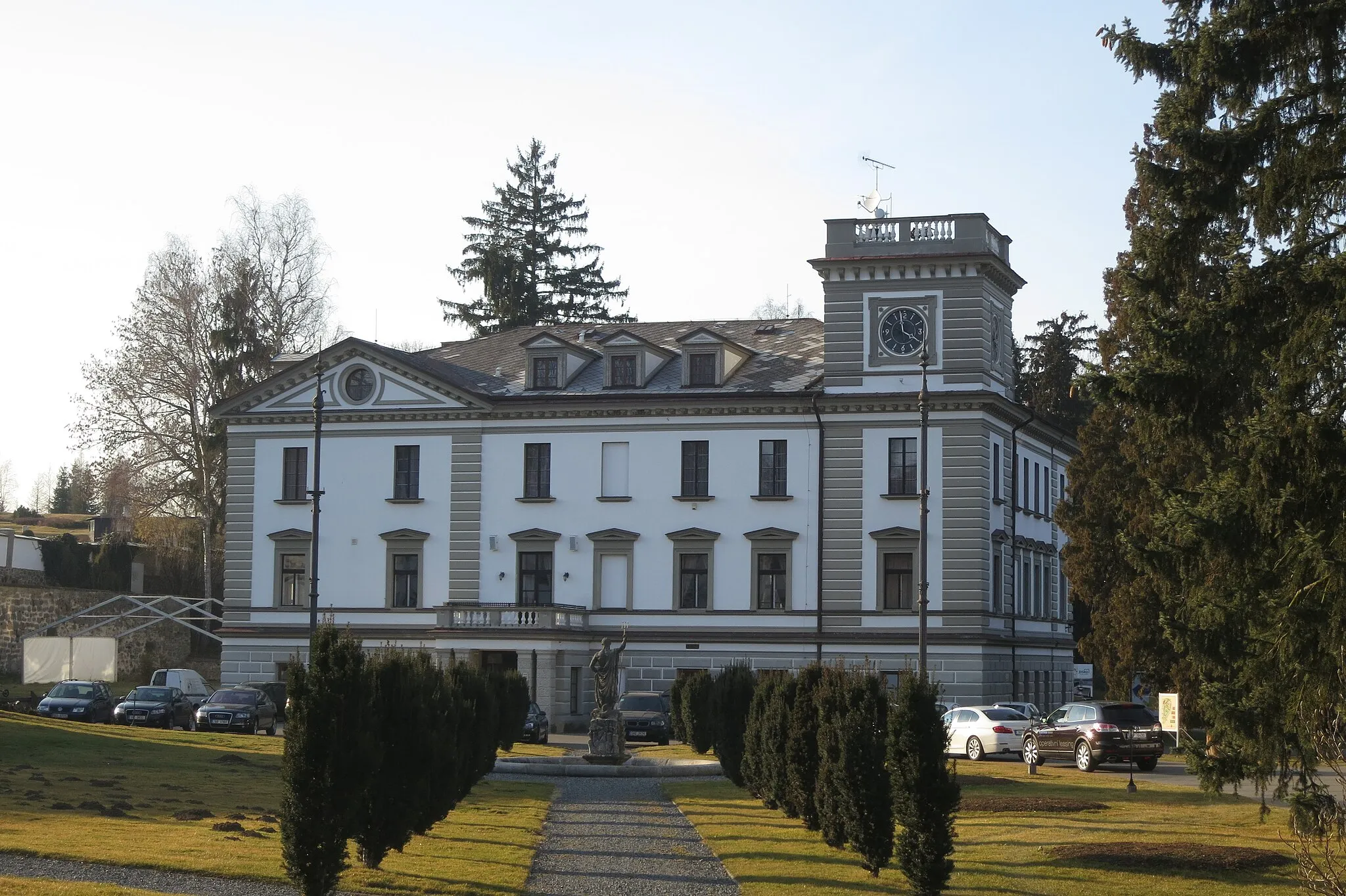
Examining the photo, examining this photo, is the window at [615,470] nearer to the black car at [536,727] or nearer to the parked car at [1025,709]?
the black car at [536,727]

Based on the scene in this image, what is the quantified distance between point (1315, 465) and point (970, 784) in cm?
1780

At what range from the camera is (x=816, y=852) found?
2231 cm

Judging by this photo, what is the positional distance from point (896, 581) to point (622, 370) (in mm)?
11880

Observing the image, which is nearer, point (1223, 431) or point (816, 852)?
point (1223, 431)

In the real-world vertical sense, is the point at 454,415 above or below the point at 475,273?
below

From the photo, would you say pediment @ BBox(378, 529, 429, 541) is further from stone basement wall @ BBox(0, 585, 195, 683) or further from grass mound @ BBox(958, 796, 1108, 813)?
grass mound @ BBox(958, 796, 1108, 813)

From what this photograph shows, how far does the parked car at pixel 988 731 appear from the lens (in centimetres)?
4503

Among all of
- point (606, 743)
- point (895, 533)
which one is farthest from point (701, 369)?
point (606, 743)

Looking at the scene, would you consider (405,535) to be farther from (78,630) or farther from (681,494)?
(78,630)

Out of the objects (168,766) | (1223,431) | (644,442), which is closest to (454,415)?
(644,442)

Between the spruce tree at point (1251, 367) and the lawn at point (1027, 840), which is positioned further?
the lawn at point (1027, 840)

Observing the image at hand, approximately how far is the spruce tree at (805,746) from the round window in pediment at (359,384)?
35.7 metres

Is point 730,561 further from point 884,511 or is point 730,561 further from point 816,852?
point 816,852

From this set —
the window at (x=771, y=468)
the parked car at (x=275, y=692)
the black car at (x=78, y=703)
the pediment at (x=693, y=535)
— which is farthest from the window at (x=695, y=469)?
the black car at (x=78, y=703)
